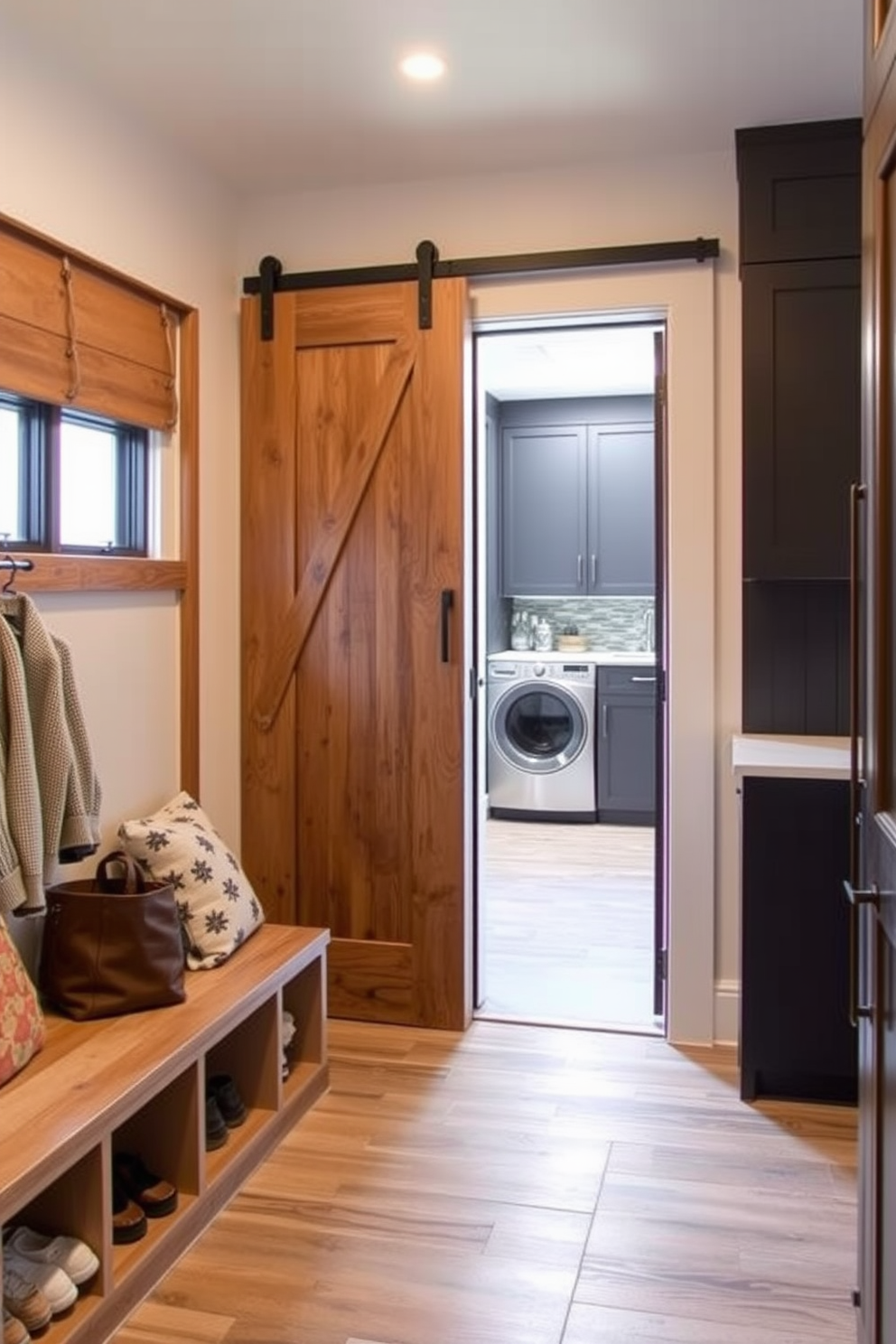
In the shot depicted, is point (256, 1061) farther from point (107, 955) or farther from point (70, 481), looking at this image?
point (70, 481)

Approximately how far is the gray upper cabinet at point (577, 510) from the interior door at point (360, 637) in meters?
3.39

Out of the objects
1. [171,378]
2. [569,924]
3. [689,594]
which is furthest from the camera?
[569,924]

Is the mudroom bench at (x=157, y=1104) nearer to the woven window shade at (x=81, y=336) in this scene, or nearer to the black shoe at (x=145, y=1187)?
the black shoe at (x=145, y=1187)

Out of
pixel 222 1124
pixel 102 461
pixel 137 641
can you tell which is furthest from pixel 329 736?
pixel 222 1124

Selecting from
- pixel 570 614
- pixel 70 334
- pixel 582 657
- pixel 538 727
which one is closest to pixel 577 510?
pixel 570 614

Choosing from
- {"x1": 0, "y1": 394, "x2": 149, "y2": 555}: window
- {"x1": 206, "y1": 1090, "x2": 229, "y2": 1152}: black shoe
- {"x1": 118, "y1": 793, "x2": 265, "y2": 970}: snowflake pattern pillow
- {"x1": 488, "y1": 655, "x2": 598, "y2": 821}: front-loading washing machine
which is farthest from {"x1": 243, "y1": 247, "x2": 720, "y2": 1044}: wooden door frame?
{"x1": 488, "y1": 655, "x2": 598, "y2": 821}: front-loading washing machine

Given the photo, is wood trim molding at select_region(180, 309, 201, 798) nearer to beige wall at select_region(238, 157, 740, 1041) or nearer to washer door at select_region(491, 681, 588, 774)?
beige wall at select_region(238, 157, 740, 1041)

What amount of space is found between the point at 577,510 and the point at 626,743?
1.42 meters

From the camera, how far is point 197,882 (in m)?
2.77

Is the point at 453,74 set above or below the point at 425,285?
above

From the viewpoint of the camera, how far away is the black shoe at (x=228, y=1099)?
2555 mm

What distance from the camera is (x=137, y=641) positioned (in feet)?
9.80

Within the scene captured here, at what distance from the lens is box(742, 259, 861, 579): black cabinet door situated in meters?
2.93

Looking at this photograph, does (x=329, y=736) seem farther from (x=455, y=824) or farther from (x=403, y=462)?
(x=403, y=462)
